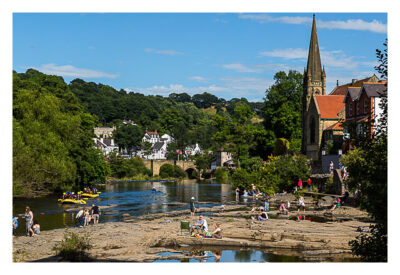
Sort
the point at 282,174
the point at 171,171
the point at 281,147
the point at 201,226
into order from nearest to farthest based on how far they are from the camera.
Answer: the point at 201,226, the point at 282,174, the point at 281,147, the point at 171,171

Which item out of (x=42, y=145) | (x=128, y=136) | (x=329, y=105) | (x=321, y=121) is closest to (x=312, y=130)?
(x=321, y=121)

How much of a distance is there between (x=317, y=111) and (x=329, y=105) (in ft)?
7.78

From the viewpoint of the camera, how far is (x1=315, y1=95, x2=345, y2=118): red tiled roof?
209ft

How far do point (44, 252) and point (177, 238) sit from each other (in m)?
6.92

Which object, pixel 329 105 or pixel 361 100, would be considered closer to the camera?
pixel 361 100

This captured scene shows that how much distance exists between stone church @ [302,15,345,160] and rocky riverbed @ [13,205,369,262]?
3291 centimetres

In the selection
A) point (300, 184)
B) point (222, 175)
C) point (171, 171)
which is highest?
point (300, 184)

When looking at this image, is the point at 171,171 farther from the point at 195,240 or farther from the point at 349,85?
the point at 195,240

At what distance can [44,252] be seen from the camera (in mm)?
21156

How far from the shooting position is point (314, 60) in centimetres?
7538

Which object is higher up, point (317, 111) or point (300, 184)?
point (317, 111)

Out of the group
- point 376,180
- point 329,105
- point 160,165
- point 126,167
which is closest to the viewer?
point 376,180

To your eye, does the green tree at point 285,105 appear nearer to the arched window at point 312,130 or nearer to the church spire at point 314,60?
the church spire at point 314,60

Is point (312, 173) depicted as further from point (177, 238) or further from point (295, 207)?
point (177, 238)
